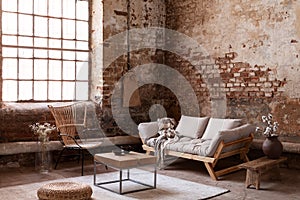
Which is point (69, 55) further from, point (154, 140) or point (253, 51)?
point (253, 51)

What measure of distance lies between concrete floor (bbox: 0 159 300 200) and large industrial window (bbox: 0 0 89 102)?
1.41m

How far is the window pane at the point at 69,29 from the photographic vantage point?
25.2 feet

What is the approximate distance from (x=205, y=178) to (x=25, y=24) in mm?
4140

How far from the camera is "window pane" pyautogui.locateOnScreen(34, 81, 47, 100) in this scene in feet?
24.2

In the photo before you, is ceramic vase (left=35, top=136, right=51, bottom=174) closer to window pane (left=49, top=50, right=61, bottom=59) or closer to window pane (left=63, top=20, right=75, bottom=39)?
window pane (left=49, top=50, right=61, bottom=59)

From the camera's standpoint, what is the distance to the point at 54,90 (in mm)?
7594

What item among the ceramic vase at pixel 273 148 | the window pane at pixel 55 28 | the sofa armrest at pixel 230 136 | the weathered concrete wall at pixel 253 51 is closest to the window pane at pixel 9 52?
the window pane at pixel 55 28

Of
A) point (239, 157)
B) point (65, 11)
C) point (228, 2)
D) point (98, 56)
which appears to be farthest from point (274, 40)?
point (65, 11)

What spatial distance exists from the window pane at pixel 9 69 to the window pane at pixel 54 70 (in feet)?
2.12

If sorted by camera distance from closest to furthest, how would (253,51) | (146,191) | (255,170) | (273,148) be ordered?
(146,191) → (255,170) → (273,148) → (253,51)

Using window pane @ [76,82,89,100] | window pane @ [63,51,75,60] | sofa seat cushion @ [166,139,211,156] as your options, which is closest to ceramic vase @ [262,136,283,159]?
sofa seat cushion @ [166,139,211,156]

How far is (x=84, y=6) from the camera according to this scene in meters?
7.96

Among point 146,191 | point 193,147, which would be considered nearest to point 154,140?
point 193,147

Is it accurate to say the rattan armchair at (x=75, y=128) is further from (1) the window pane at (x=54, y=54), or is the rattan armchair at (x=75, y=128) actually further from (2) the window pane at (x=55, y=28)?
(2) the window pane at (x=55, y=28)
